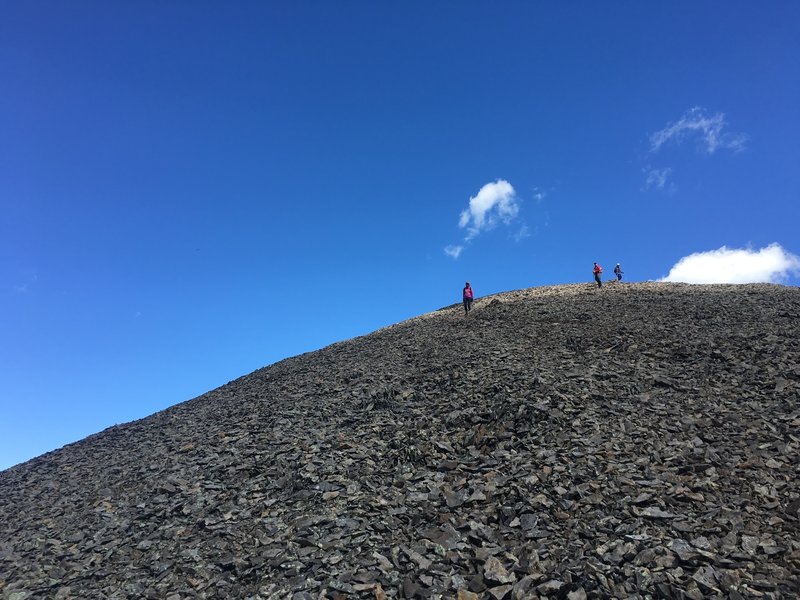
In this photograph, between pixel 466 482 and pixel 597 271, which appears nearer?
pixel 466 482

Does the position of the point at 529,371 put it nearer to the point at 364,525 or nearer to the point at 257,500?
the point at 364,525

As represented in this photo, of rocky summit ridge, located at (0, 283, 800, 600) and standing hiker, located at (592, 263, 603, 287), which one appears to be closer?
rocky summit ridge, located at (0, 283, 800, 600)

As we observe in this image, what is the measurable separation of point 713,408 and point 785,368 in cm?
415

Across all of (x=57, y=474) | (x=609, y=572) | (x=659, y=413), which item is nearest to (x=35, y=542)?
(x=57, y=474)

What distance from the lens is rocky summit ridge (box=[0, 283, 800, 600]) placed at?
9242mm

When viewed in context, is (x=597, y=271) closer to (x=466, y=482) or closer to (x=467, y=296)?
(x=467, y=296)

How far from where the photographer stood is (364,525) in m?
11.3

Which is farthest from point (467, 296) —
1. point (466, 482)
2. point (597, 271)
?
point (466, 482)

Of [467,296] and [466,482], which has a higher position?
[467,296]

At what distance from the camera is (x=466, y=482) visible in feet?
40.5

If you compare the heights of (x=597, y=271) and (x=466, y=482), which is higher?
(x=597, y=271)

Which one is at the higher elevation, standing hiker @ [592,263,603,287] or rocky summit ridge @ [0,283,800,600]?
standing hiker @ [592,263,603,287]

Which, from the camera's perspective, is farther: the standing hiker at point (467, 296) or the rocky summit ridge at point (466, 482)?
the standing hiker at point (467, 296)

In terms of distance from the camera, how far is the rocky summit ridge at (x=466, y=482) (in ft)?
30.3
